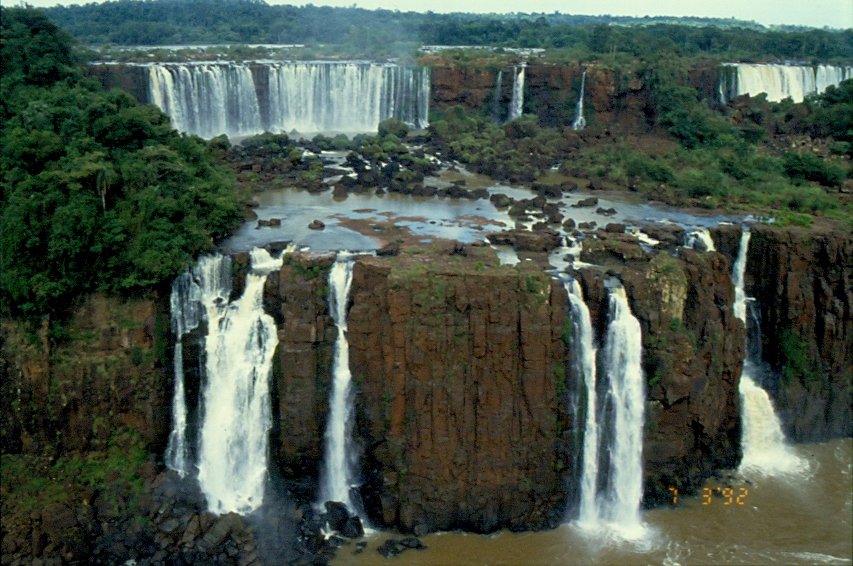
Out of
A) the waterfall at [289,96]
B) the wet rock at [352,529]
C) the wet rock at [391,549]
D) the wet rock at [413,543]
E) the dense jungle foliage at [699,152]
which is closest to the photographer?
the wet rock at [391,549]

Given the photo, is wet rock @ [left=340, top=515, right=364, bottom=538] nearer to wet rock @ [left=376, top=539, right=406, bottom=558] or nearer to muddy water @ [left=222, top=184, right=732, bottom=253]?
wet rock @ [left=376, top=539, right=406, bottom=558]

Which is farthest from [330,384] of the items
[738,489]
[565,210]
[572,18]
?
[572,18]

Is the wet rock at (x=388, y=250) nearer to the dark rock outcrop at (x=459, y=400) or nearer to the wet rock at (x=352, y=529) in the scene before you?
the dark rock outcrop at (x=459, y=400)

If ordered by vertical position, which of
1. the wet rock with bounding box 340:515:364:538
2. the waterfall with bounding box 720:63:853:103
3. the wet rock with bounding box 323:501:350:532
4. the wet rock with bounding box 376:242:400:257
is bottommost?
the wet rock with bounding box 340:515:364:538

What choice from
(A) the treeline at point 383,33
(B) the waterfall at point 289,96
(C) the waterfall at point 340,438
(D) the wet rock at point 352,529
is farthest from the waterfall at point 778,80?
(D) the wet rock at point 352,529

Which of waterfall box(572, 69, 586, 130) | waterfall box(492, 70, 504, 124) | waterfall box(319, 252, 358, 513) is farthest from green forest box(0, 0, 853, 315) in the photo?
waterfall box(319, 252, 358, 513)

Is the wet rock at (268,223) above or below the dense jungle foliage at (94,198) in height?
below

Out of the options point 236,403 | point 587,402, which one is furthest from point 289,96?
point 587,402
